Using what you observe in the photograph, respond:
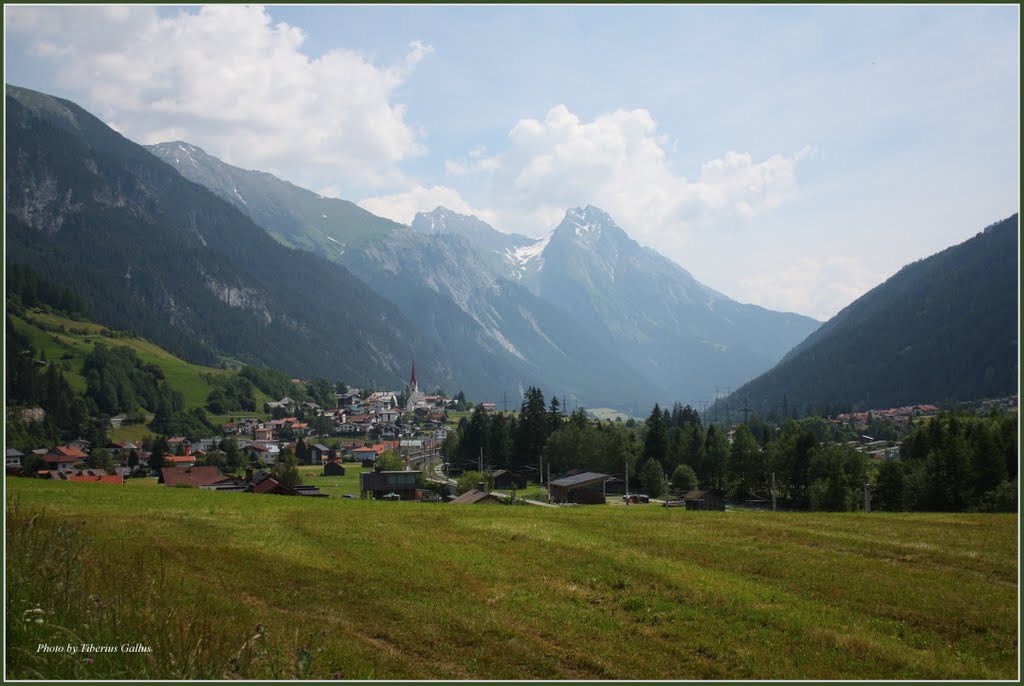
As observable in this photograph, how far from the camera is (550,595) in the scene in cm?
2092

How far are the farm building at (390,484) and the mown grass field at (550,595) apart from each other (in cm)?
5383

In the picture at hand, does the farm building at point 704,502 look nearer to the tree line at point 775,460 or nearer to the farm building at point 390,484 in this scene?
the tree line at point 775,460

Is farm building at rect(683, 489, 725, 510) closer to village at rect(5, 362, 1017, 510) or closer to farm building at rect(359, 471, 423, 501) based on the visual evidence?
village at rect(5, 362, 1017, 510)

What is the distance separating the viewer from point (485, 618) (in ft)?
61.4

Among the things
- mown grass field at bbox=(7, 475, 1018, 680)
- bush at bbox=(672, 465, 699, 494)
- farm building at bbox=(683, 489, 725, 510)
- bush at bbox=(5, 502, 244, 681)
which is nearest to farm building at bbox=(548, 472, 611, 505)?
farm building at bbox=(683, 489, 725, 510)

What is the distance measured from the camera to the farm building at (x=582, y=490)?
75.9m

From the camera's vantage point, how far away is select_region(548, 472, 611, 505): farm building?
75938 mm

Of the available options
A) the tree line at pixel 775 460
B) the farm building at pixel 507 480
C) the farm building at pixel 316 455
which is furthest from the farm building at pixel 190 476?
the farm building at pixel 316 455

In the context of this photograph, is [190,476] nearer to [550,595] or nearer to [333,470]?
[333,470]

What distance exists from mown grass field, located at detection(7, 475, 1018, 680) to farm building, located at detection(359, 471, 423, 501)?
2119 inches

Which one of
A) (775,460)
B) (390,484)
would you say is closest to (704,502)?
(775,460)

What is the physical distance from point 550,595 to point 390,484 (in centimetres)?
6849

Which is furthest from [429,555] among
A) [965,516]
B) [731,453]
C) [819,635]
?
[731,453]

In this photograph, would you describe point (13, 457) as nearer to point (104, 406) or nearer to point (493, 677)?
point (104, 406)
